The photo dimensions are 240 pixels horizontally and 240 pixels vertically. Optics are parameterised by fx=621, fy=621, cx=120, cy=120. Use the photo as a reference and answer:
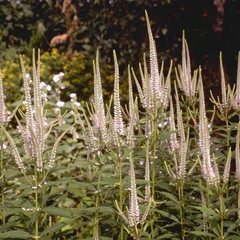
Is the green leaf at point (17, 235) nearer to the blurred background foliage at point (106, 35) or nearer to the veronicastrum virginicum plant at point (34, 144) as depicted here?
the veronicastrum virginicum plant at point (34, 144)

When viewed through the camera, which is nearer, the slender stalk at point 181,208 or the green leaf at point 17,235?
the green leaf at point 17,235

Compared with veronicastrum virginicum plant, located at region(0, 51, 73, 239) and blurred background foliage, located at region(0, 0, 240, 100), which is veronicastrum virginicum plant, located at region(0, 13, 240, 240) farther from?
blurred background foliage, located at region(0, 0, 240, 100)

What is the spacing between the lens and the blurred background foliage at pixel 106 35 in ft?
27.0

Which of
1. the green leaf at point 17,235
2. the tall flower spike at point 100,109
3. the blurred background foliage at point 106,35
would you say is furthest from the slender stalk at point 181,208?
the blurred background foliage at point 106,35

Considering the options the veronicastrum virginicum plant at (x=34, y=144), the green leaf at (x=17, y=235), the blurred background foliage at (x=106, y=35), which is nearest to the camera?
the veronicastrum virginicum plant at (x=34, y=144)

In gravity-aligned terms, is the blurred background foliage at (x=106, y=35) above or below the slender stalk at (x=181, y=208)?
above

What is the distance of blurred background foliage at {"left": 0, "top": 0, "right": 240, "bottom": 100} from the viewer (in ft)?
27.0

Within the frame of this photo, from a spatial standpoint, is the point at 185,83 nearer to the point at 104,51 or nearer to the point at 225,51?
the point at 225,51

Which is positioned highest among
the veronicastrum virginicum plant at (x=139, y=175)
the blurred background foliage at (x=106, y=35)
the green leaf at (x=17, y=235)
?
the blurred background foliage at (x=106, y=35)

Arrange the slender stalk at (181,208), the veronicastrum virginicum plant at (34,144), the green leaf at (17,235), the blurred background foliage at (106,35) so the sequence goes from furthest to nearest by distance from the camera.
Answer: the blurred background foliage at (106,35) → the slender stalk at (181,208) → the green leaf at (17,235) → the veronicastrum virginicum plant at (34,144)

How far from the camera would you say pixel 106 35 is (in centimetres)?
930

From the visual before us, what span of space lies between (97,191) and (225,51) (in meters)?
5.17

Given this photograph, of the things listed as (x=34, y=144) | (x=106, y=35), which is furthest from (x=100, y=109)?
(x=106, y=35)

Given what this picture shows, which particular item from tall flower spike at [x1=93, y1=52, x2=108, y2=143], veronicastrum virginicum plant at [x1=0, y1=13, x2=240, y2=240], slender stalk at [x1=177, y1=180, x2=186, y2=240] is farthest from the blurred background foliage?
tall flower spike at [x1=93, y1=52, x2=108, y2=143]
